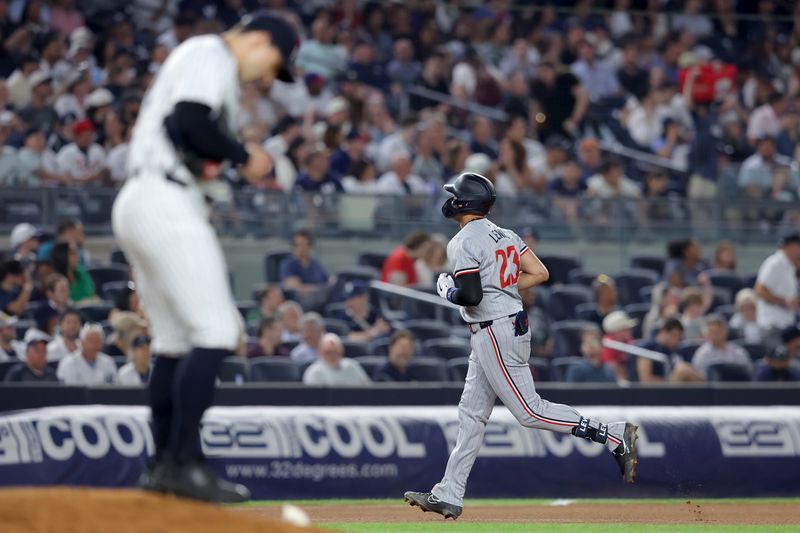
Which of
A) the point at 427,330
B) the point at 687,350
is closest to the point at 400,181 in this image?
the point at 427,330

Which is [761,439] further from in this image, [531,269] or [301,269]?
[301,269]

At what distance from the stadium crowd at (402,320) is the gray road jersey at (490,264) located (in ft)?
13.8

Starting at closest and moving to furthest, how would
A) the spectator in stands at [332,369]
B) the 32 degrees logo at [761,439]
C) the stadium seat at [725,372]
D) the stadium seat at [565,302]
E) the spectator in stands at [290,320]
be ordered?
the 32 degrees logo at [761,439] < the spectator in stands at [332,369] < the stadium seat at [725,372] < the spectator in stands at [290,320] < the stadium seat at [565,302]

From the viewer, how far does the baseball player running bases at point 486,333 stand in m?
7.82

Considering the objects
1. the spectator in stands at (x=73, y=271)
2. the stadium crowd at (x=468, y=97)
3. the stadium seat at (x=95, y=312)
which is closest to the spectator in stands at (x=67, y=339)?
the stadium seat at (x=95, y=312)

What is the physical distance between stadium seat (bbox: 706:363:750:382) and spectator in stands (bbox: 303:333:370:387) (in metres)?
3.25

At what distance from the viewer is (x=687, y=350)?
13398 mm

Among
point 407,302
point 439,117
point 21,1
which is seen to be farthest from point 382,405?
point 21,1

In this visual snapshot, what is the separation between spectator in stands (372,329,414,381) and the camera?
12.2 m

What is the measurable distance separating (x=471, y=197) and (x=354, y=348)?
16.8ft

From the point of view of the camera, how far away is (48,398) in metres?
11.4

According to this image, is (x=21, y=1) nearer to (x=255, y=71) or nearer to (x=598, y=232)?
(x=598, y=232)

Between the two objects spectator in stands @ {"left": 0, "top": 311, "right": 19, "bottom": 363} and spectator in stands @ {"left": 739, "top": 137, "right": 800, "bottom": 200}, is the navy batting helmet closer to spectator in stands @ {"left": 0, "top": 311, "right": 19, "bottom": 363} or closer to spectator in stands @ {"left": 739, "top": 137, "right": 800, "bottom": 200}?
spectator in stands @ {"left": 0, "top": 311, "right": 19, "bottom": 363}

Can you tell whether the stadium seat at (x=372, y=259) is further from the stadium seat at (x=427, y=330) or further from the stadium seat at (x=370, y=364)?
the stadium seat at (x=370, y=364)
